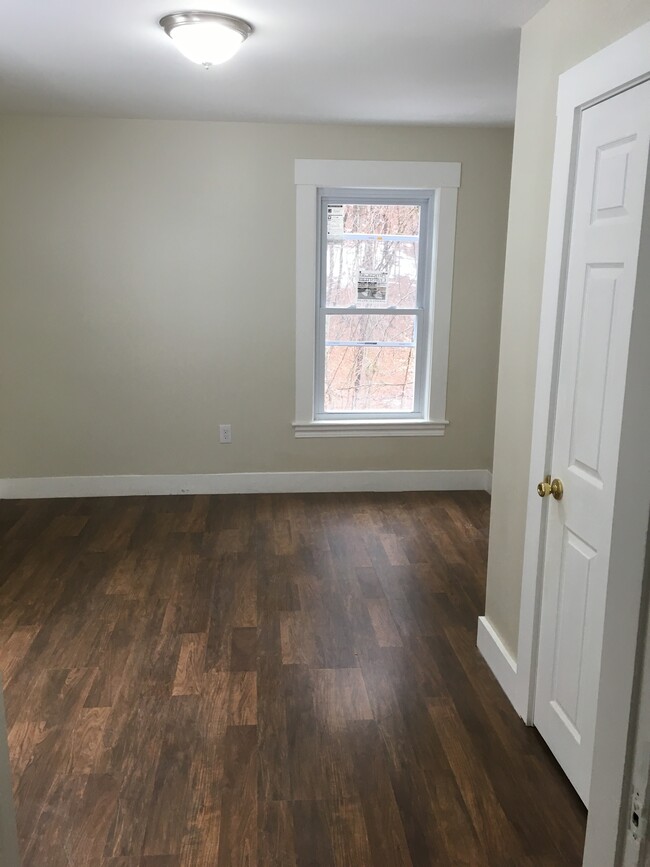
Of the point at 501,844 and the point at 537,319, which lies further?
the point at 537,319

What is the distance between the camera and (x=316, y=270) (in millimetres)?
4766

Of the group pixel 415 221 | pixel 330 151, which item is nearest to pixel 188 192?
pixel 330 151

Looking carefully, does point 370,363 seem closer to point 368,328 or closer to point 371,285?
point 368,328

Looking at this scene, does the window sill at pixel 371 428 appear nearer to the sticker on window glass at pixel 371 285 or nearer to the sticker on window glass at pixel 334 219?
the sticker on window glass at pixel 371 285

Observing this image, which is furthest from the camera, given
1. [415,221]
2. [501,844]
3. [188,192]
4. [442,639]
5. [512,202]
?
[415,221]

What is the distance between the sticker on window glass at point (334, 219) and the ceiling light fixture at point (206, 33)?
2.09 metres

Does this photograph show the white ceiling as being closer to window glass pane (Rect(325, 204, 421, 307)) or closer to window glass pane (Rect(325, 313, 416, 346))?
window glass pane (Rect(325, 204, 421, 307))

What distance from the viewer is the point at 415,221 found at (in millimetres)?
4852

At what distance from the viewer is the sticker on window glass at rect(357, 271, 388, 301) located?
4.88m

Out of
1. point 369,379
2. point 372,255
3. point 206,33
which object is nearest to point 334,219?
point 372,255

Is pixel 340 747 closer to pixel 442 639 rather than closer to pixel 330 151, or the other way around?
pixel 442 639

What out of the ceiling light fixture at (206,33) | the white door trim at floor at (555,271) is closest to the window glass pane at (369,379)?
the ceiling light fixture at (206,33)

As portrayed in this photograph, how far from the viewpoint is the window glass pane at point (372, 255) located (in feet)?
15.8

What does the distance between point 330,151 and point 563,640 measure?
3391mm
